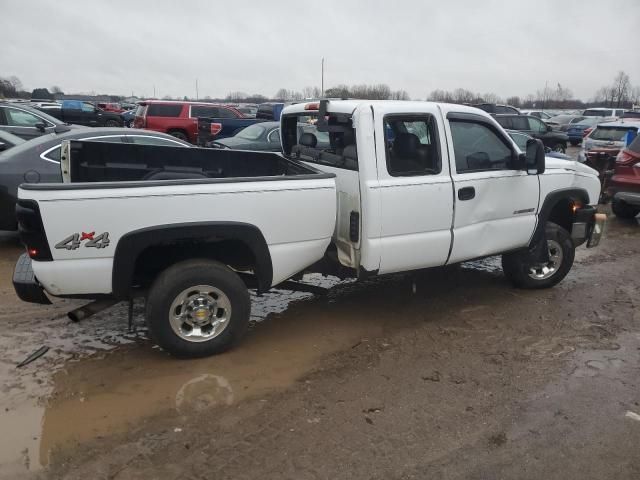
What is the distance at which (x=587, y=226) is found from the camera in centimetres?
586

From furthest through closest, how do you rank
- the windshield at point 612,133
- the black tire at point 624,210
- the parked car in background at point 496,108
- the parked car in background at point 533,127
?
1. the parked car in background at point 496,108
2. the parked car in background at point 533,127
3. the windshield at point 612,133
4. the black tire at point 624,210

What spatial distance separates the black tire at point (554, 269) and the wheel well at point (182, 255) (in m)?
2.98

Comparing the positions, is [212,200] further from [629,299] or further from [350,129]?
[629,299]

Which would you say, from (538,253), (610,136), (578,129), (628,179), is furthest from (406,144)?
(578,129)

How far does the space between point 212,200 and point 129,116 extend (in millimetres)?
32464

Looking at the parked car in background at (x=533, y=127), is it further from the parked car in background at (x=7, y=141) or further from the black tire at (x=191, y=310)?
the black tire at (x=191, y=310)

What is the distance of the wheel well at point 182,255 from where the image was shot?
13.9 feet

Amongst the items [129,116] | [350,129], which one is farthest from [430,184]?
[129,116]

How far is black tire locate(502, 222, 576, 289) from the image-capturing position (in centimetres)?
576

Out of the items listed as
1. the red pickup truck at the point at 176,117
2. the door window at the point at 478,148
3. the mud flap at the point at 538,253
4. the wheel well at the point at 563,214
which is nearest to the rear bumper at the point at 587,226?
the wheel well at the point at 563,214

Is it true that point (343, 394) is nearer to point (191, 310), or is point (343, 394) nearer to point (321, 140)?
point (191, 310)

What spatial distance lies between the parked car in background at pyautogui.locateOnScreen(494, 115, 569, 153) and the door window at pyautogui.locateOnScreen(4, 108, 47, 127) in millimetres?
14893

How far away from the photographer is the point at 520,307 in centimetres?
546

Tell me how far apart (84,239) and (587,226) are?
16.5 ft
